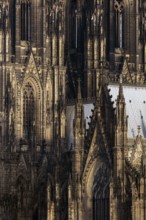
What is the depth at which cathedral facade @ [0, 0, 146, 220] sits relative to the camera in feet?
337

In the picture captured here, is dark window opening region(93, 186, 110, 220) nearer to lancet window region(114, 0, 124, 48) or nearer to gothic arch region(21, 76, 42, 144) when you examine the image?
gothic arch region(21, 76, 42, 144)

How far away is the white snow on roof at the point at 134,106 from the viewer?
106 metres

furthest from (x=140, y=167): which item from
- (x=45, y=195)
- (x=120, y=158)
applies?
(x=45, y=195)

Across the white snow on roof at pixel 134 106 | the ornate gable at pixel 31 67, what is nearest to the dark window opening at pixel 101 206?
the white snow on roof at pixel 134 106

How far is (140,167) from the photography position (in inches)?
3976

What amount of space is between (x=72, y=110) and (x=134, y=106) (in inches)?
311

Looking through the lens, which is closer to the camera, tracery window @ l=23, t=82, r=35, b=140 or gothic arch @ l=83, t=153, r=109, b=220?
gothic arch @ l=83, t=153, r=109, b=220

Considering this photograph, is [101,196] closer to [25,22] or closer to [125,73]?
[25,22]

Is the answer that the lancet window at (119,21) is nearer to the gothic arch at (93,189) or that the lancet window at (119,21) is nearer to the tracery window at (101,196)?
the gothic arch at (93,189)

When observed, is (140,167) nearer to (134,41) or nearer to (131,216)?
(131,216)

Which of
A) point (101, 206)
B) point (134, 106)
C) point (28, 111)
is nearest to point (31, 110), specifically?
point (28, 111)

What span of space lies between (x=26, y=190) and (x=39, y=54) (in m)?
9.31

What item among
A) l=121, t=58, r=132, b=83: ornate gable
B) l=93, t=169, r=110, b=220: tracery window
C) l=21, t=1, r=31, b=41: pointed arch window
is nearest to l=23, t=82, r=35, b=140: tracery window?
l=21, t=1, r=31, b=41: pointed arch window

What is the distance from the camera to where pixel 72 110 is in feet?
377
